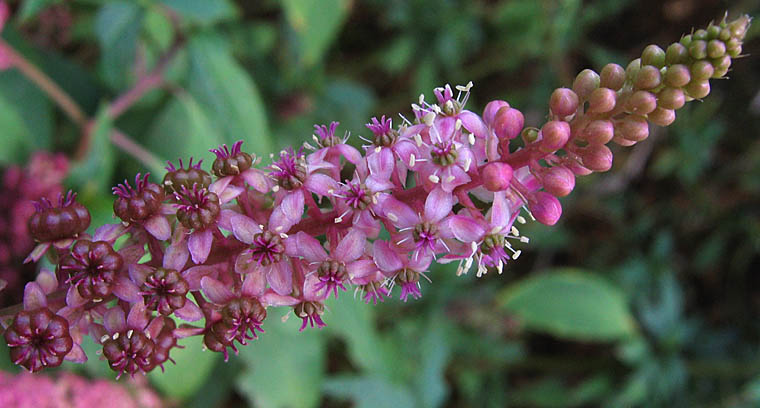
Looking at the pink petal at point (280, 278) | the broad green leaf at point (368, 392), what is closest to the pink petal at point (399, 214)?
the pink petal at point (280, 278)

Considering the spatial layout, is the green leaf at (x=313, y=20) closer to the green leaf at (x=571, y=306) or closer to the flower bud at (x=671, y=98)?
the green leaf at (x=571, y=306)

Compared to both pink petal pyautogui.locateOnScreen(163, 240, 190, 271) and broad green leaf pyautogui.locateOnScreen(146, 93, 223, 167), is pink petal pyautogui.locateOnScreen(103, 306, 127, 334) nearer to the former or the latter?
pink petal pyautogui.locateOnScreen(163, 240, 190, 271)

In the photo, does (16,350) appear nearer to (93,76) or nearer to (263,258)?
(263,258)

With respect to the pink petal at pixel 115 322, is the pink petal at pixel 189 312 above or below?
above

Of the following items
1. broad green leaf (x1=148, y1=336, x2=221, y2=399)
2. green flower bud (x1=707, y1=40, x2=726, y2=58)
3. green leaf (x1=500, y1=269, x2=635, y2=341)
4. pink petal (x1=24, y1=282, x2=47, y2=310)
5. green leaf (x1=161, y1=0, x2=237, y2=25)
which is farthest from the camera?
green leaf (x1=500, y1=269, x2=635, y2=341)

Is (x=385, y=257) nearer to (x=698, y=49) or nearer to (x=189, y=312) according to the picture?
(x=189, y=312)

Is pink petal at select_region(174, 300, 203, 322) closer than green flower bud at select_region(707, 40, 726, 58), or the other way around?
green flower bud at select_region(707, 40, 726, 58)

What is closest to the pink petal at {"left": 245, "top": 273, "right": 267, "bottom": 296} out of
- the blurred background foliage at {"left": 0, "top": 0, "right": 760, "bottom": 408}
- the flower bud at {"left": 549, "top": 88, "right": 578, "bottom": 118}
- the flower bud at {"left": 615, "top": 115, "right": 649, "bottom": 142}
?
the flower bud at {"left": 549, "top": 88, "right": 578, "bottom": 118}

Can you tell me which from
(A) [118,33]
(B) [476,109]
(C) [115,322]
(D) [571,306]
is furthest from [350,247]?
(B) [476,109]
